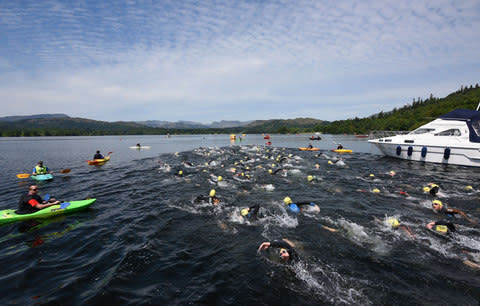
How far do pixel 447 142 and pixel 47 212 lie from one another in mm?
39239

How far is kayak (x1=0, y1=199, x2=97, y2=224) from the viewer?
10.5 meters

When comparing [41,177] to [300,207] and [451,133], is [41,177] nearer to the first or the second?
[300,207]

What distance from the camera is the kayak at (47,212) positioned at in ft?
34.6

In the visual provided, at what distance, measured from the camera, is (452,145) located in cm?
2377

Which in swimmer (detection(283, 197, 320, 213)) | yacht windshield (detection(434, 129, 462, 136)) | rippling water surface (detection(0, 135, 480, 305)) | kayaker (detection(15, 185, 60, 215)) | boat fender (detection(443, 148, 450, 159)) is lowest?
rippling water surface (detection(0, 135, 480, 305))

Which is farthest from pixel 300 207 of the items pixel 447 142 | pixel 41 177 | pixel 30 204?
pixel 41 177

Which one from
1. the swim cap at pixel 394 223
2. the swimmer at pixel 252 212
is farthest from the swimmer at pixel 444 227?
the swimmer at pixel 252 212

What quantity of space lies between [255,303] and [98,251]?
6876 mm

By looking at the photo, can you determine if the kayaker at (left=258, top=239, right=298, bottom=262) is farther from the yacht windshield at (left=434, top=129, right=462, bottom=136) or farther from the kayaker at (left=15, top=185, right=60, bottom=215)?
the yacht windshield at (left=434, top=129, right=462, bottom=136)

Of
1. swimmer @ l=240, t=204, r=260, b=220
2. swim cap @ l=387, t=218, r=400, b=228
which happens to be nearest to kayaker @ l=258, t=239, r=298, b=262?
swimmer @ l=240, t=204, r=260, b=220

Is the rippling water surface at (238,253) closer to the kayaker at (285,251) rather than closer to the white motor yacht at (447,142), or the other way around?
the kayaker at (285,251)

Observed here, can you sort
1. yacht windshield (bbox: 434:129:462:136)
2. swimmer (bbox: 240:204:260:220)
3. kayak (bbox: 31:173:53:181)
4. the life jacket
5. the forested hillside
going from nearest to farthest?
swimmer (bbox: 240:204:260:220) < kayak (bbox: 31:173:53:181) < the life jacket < yacht windshield (bbox: 434:129:462:136) < the forested hillside

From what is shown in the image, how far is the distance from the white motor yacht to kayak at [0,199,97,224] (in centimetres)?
3701

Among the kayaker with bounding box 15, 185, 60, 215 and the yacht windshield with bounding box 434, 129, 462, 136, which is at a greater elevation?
the yacht windshield with bounding box 434, 129, 462, 136
